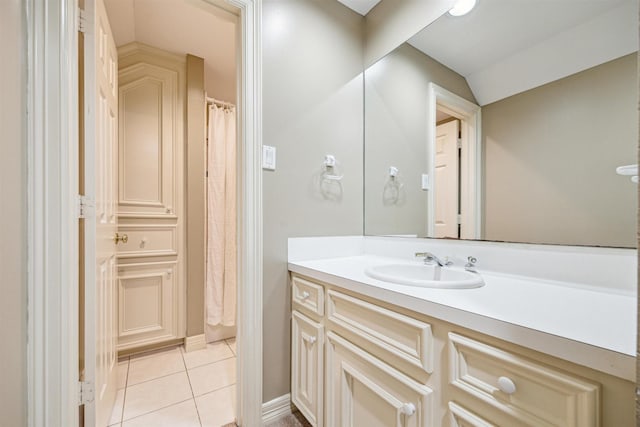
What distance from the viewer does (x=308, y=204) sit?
1.43 m

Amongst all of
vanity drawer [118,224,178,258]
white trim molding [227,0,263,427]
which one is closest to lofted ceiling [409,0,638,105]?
white trim molding [227,0,263,427]

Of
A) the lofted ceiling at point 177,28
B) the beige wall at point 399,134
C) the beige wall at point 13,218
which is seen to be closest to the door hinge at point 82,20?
the beige wall at point 13,218

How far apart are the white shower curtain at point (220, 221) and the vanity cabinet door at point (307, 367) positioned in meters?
1.07

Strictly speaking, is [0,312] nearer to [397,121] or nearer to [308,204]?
A: [308,204]

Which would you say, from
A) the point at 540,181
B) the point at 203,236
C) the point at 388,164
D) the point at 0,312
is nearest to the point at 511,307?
the point at 540,181

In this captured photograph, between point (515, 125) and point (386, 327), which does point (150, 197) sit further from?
point (515, 125)

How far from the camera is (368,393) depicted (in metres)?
0.88

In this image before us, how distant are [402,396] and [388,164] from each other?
120 cm

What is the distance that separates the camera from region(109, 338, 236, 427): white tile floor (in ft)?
4.35

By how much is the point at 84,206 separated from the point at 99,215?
0.42ft

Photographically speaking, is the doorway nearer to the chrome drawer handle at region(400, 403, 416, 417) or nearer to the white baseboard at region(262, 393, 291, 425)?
the white baseboard at region(262, 393, 291, 425)

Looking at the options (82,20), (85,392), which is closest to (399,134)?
(82,20)

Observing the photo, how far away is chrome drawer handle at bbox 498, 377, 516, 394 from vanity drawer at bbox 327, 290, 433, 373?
164 mm

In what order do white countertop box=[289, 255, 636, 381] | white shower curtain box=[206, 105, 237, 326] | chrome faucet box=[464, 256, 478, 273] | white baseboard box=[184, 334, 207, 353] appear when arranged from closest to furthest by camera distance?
white countertop box=[289, 255, 636, 381] < chrome faucet box=[464, 256, 478, 273] < white baseboard box=[184, 334, 207, 353] < white shower curtain box=[206, 105, 237, 326]
